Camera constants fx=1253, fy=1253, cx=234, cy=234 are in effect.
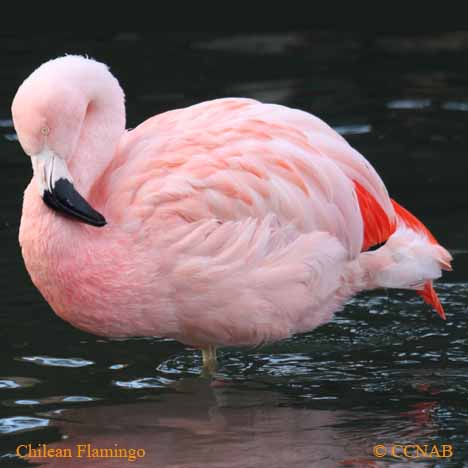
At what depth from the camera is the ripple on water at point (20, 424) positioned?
206 inches

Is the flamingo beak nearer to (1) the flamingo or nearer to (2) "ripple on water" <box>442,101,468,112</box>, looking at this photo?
(1) the flamingo

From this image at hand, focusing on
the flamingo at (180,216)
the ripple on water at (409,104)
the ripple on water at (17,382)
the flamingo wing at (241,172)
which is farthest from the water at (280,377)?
the flamingo wing at (241,172)

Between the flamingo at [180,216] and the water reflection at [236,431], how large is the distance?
30 centimetres

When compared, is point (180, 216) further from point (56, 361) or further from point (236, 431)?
point (56, 361)

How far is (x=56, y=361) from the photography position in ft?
19.6

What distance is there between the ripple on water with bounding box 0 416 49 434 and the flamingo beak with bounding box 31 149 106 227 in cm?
92

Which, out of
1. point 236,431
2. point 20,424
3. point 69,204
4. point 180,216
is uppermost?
point 69,204

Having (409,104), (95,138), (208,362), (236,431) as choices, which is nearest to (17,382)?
(208,362)

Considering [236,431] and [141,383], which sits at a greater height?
[141,383]

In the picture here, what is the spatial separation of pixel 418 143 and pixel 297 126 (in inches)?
144

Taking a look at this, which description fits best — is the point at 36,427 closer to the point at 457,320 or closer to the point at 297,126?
the point at 297,126

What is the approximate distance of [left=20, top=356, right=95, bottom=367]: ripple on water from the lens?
5.93 meters

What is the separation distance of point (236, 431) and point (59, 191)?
1.23 metres

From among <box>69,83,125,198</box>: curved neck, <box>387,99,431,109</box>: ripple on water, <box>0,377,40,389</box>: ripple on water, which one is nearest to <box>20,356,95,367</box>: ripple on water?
<box>0,377,40,389</box>: ripple on water
